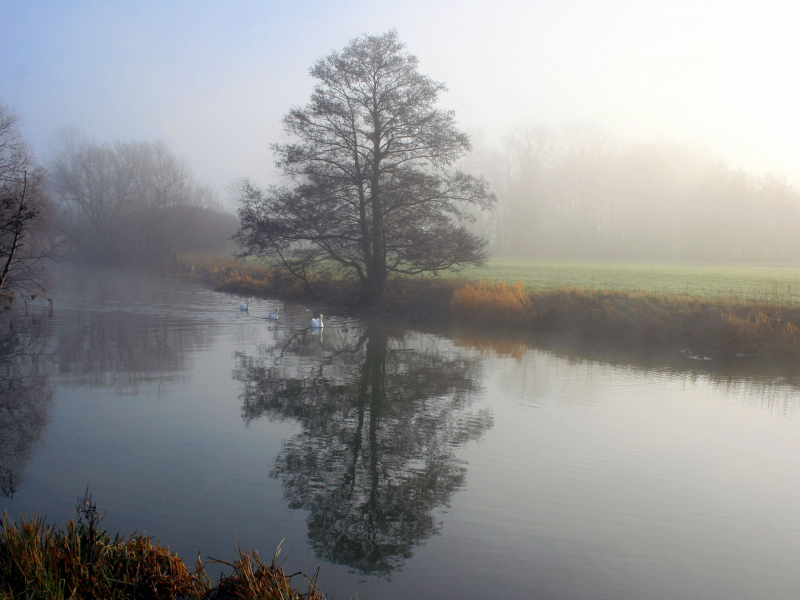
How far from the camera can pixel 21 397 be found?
9172 millimetres

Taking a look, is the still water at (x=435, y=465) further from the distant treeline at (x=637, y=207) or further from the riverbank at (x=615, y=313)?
the distant treeline at (x=637, y=207)

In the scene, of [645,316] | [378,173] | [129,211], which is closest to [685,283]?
[645,316]

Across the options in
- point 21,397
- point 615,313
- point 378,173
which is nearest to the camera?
point 21,397

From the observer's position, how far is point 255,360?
12891 mm

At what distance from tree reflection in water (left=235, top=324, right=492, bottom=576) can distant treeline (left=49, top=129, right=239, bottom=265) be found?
35.5 meters

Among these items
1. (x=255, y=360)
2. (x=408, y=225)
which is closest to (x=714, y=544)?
(x=255, y=360)

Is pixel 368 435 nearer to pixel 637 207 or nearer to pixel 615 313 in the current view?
pixel 615 313

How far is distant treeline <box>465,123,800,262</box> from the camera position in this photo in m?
44.7

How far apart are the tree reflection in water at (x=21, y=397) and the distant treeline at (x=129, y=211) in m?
30.9

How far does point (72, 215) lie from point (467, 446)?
67.3 meters

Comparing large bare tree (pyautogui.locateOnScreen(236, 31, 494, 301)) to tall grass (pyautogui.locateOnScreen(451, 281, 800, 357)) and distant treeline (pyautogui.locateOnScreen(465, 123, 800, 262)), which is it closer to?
tall grass (pyautogui.locateOnScreen(451, 281, 800, 357))

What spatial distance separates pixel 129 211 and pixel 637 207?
48.9 metres

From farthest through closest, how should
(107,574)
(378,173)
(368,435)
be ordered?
(378,173) < (368,435) < (107,574)

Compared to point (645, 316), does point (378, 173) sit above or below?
above
